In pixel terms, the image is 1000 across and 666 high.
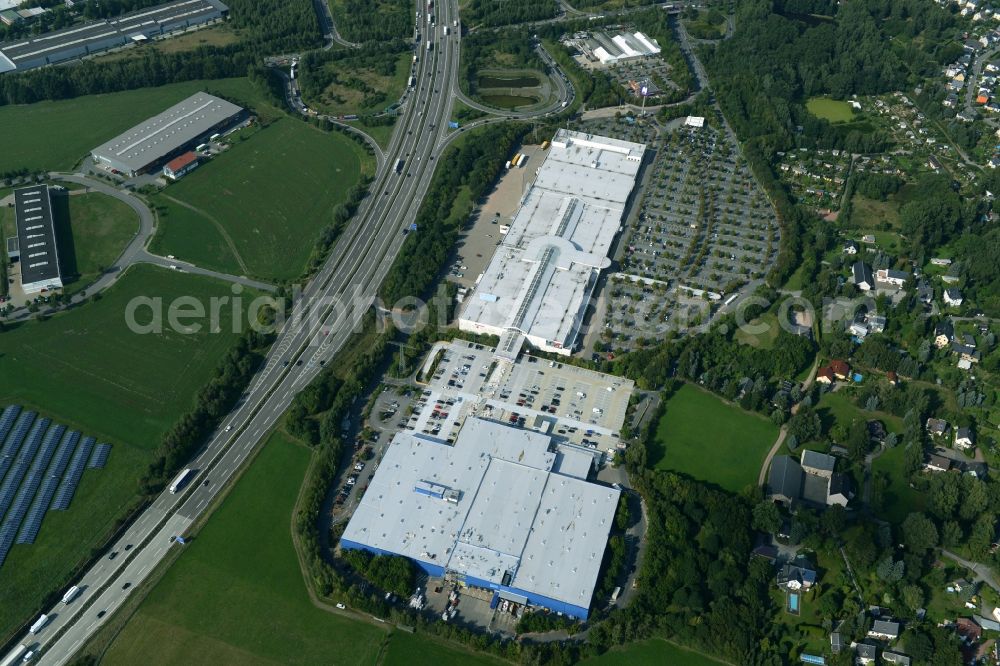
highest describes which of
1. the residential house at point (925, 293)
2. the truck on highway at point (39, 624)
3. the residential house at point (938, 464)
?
the residential house at point (925, 293)

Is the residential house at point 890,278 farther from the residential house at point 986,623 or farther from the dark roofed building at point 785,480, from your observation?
the residential house at point 986,623

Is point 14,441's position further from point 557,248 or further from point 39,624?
point 557,248

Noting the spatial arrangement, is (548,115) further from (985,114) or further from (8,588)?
(8,588)

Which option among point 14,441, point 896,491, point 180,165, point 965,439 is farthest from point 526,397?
point 180,165

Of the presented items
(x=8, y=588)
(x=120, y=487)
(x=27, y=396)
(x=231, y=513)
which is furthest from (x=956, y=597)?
(x=27, y=396)

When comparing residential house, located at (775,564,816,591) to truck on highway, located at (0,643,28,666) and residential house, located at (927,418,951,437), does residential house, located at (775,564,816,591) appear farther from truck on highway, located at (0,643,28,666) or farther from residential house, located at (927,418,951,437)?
truck on highway, located at (0,643,28,666)

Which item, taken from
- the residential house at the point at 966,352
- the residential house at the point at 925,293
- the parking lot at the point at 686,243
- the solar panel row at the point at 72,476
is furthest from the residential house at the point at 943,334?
the solar panel row at the point at 72,476
